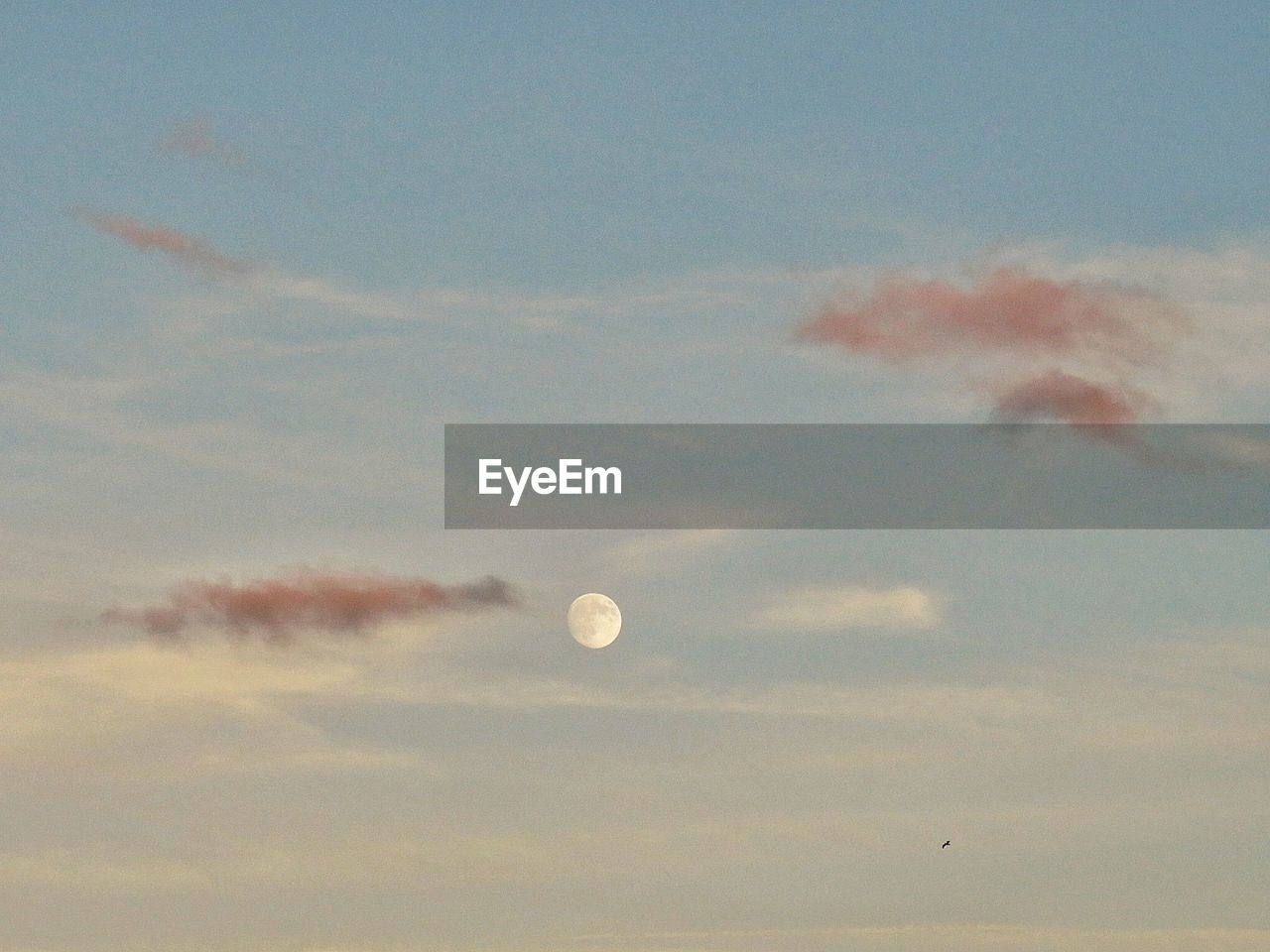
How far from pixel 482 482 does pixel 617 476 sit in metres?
26.7

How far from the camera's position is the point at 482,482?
157000mm

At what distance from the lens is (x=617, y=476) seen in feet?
512
